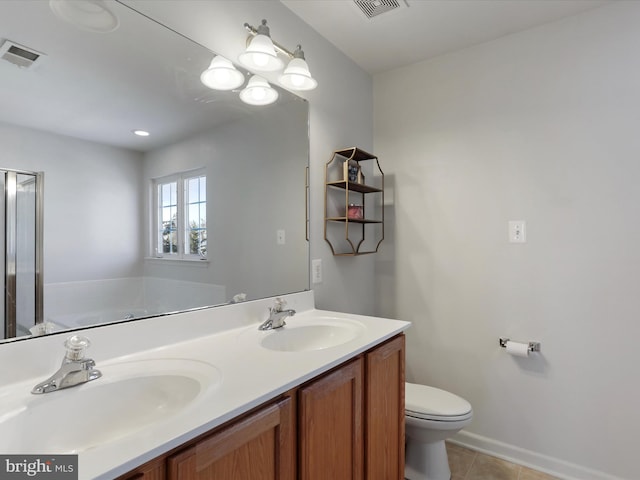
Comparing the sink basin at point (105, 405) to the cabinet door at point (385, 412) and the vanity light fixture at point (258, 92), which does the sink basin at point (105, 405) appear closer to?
the cabinet door at point (385, 412)

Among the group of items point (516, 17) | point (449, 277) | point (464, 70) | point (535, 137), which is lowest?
point (449, 277)

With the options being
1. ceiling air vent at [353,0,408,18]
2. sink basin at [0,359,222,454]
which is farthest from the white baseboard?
ceiling air vent at [353,0,408,18]

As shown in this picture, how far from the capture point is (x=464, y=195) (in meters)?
2.07

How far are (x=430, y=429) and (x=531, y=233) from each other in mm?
1169

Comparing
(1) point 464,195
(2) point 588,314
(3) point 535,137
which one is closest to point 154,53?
(1) point 464,195

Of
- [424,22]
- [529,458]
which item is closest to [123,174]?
[424,22]

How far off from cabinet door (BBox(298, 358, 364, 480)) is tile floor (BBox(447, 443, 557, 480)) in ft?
3.20

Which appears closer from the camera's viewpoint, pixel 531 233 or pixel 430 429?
pixel 430 429

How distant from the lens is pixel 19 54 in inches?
34.6

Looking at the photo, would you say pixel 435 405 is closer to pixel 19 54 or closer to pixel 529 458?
pixel 529 458

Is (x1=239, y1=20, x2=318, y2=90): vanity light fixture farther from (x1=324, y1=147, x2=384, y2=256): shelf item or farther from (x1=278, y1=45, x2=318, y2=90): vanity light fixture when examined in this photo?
(x1=324, y1=147, x2=384, y2=256): shelf item

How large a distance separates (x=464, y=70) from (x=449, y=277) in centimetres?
128

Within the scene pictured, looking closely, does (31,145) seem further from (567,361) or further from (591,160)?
(567,361)

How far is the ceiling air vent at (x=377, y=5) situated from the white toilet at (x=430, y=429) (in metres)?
2.00
